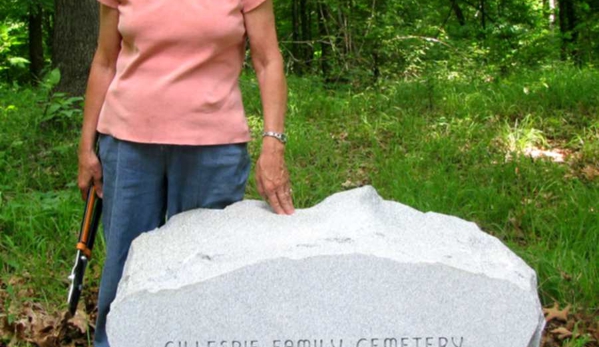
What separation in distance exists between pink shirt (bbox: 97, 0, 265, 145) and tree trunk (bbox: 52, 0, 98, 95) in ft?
11.8

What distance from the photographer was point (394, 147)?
5195 millimetres

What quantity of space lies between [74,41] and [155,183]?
3.69m

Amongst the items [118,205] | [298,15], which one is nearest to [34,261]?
[118,205]

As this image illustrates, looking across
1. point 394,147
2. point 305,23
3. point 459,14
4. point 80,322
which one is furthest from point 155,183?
point 459,14

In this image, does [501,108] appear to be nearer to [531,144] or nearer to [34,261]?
[531,144]

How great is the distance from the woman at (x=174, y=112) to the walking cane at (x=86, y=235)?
13 centimetres

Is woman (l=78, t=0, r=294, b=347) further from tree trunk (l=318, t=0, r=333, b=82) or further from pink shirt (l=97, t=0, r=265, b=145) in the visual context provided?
tree trunk (l=318, t=0, r=333, b=82)

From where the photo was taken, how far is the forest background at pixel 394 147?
3.50 m

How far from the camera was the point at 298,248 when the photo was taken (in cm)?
194

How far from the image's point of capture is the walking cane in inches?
101

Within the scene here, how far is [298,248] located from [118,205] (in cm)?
69

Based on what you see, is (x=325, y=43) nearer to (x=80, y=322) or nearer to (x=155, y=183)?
(x=80, y=322)

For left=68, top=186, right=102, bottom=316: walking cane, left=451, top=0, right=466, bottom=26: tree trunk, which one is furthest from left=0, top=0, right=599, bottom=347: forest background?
left=451, top=0, right=466, bottom=26: tree trunk

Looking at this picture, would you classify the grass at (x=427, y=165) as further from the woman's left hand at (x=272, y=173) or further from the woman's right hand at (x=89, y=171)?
the woman's left hand at (x=272, y=173)
